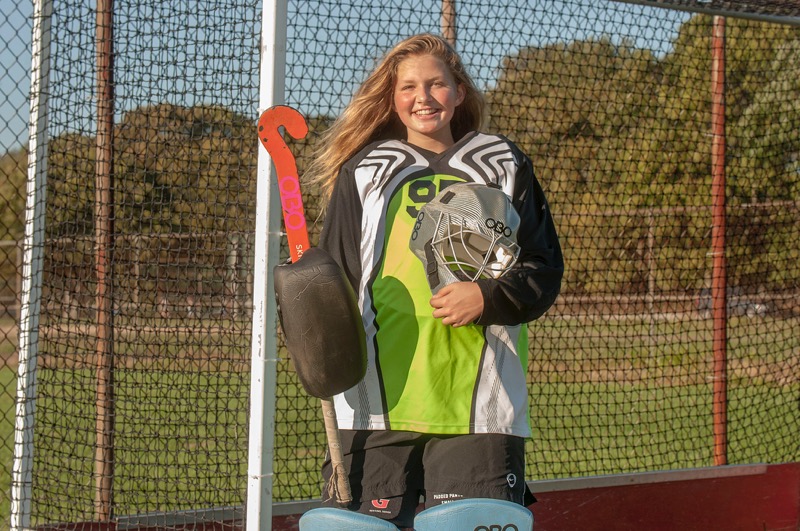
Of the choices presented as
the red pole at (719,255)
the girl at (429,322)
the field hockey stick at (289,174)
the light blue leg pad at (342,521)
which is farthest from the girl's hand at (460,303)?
the red pole at (719,255)

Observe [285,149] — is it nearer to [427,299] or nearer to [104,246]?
[427,299]

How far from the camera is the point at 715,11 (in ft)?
14.5

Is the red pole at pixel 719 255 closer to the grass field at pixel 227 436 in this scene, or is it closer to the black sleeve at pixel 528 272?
the grass field at pixel 227 436

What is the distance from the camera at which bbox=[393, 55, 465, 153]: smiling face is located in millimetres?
2562

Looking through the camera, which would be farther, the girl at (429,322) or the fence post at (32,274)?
the fence post at (32,274)

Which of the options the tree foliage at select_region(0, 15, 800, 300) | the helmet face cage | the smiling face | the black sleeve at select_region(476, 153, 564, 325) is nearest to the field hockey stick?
the smiling face

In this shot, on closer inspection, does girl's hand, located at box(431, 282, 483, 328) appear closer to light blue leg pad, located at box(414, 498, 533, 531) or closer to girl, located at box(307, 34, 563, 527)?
girl, located at box(307, 34, 563, 527)

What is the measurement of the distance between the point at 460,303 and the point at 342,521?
618 millimetres

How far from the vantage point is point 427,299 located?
236cm

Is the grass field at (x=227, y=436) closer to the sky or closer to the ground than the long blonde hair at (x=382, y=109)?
closer to the ground

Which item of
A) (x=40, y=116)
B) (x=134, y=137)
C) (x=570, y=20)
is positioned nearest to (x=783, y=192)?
(x=570, y=20)

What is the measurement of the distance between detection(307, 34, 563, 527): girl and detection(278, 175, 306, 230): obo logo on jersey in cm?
8

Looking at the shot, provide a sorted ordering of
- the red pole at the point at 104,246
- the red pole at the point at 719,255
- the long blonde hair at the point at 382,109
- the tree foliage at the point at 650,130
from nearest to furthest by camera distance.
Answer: the long blonde hair at the point at 382,109
the red pole at the point at 104,246
the red pole at the point at 719,255
the tree foliage at the point at 650,130

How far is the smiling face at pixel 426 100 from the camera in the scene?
2.56 m
